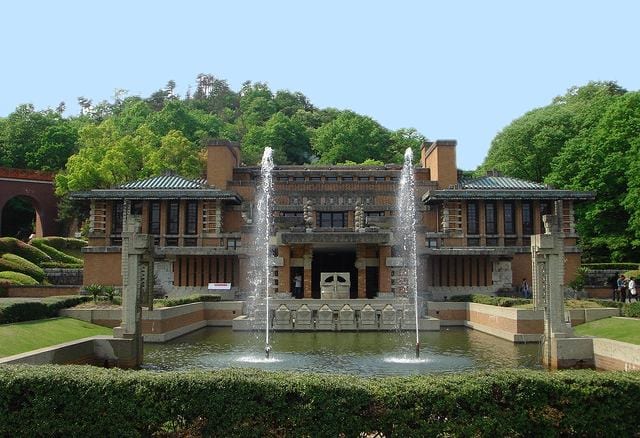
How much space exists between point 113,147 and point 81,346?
46295mm

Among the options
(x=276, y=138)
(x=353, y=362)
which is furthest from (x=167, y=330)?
(x=276, y=138)

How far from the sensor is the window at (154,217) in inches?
1646

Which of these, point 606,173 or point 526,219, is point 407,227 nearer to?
point 526,219

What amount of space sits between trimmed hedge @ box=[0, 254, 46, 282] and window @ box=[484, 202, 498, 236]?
3221 cm

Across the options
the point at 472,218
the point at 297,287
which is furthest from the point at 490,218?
the point at 297,287

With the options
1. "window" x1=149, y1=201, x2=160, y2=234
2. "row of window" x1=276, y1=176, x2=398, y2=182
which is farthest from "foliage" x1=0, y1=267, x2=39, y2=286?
"row of window" x1=276, y1=176, x2=398, y2=182

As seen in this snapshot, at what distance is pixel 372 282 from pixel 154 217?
16.1 meters

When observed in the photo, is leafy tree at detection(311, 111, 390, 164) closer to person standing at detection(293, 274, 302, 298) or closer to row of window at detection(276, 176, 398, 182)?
row of window at detection(276, 176, 398, 182)

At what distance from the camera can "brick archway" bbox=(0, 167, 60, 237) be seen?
62.8 meters

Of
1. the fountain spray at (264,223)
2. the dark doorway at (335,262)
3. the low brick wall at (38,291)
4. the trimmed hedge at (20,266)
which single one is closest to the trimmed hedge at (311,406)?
the fountain spray at (264,223)

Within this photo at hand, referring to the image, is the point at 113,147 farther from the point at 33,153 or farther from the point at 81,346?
the point at 81,346

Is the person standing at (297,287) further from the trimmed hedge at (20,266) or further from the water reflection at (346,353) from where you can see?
the trimmed hedge at (20,266)

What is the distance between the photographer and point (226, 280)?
135 feet

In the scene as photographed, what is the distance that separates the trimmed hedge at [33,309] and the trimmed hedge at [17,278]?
41.6 ft
